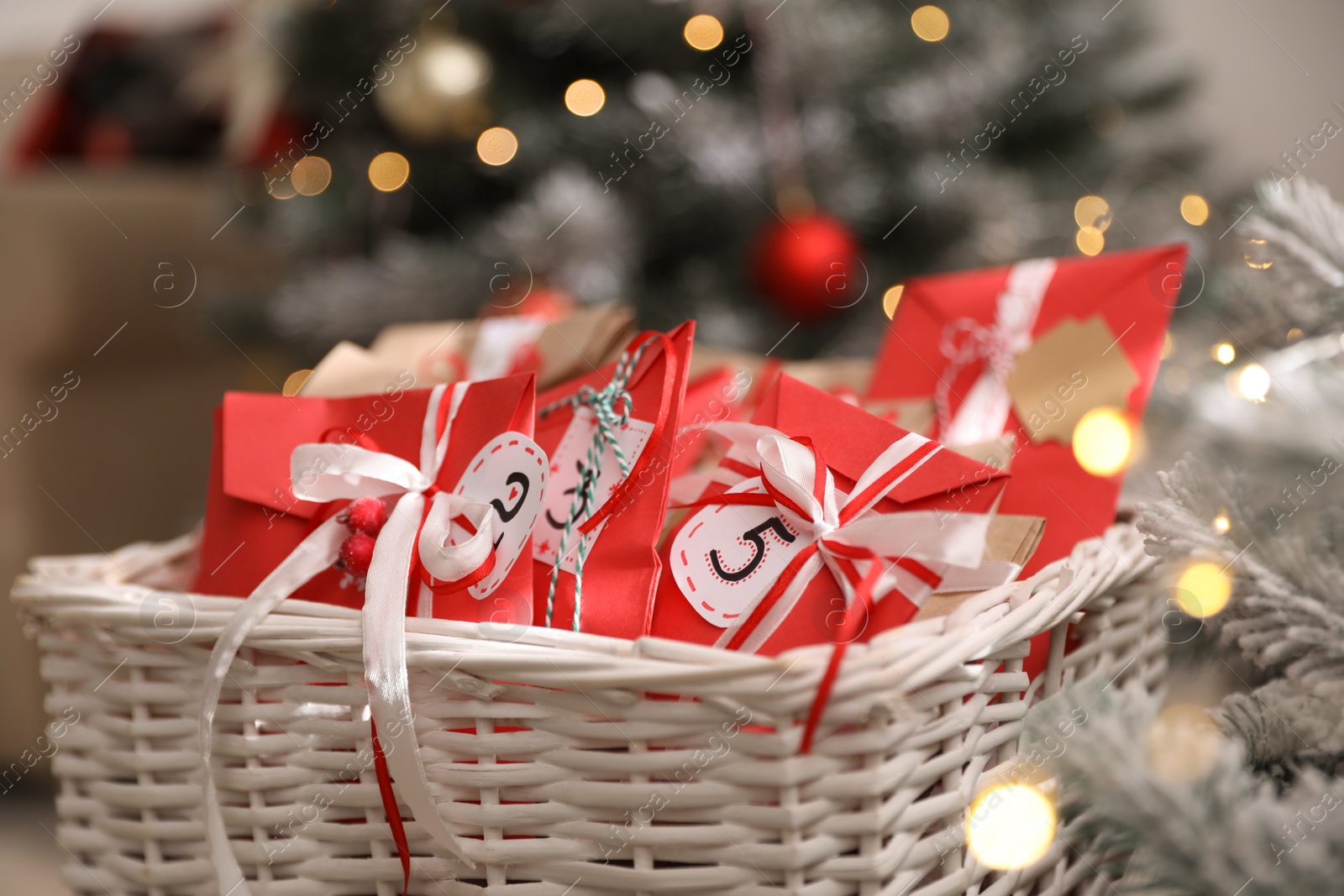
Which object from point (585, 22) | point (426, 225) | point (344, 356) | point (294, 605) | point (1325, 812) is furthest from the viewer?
point (426, 225)

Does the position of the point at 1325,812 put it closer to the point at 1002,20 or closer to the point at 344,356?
the point at 344,356

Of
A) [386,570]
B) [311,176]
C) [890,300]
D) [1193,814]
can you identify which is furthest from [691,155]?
[1193,814]

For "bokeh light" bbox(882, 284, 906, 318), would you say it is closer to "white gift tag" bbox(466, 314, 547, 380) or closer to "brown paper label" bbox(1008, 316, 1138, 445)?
"brown paper label" bbox(1008, 316, 1138, 445)

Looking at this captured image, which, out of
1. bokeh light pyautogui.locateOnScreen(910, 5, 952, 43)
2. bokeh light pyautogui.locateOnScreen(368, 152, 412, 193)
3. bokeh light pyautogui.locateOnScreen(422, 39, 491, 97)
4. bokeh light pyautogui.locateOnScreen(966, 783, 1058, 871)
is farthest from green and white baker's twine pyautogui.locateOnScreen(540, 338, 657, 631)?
bokeh light pyautogui.locateOnScreen(910, 5, 952, 43)

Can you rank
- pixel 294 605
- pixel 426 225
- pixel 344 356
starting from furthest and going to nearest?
pixel 426 225 → pixel 344 356 → pixel 294 605

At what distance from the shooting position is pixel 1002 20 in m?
1.18

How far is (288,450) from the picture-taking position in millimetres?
599

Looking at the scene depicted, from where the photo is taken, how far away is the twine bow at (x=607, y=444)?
528 mm

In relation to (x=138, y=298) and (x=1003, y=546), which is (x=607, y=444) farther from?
(x=138, y=298)

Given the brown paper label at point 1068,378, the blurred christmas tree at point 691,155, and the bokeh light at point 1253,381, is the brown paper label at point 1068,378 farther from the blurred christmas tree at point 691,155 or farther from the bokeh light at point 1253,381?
→ the blurred christmas tree at point 691,155

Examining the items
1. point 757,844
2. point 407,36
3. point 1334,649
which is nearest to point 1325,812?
point 1334,649

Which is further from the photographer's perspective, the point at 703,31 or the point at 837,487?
the point at 703,31

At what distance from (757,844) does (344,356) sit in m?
0.51

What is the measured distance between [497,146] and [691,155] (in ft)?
0.80
